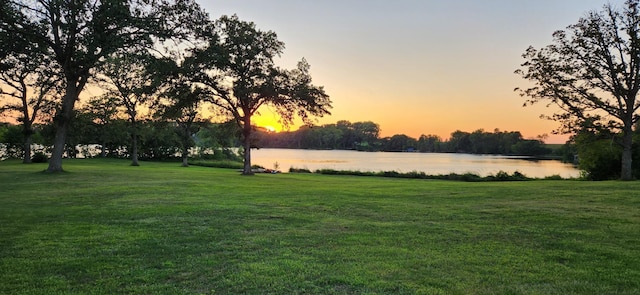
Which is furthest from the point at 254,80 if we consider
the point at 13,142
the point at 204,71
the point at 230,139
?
the point at 13,142

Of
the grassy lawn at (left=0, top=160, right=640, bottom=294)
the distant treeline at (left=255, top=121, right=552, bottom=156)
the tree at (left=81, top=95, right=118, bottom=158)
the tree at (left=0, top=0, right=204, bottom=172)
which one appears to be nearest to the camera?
the grassy lawn at (left=0, top=160, right=640, bottom=294)

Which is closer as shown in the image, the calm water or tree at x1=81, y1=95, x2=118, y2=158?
tree at x1=81, y1=95, x2=118, y2=158

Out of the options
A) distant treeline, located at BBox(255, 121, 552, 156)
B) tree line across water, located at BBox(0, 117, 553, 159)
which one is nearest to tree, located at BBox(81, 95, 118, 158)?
tree line across water, located at BBox(0, 117, 553, 159)

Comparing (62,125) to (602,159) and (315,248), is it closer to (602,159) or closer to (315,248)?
(315,248)

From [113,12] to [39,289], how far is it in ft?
54.9

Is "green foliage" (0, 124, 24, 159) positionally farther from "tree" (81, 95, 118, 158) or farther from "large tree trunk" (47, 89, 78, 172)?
"large tree trunk" (47, 89, 78, 172)

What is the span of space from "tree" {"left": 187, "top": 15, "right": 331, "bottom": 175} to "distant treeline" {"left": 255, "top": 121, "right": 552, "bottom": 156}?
102 m

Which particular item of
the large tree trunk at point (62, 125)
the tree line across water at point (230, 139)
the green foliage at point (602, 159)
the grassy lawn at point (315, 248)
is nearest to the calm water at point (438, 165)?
the tree line across water at point (230, 139)

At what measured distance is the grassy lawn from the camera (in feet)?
14.6

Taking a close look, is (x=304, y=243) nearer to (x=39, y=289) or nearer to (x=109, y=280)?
(x=109, y=280)

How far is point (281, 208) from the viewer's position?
405 inches

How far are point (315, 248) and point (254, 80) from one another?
22.8 metres

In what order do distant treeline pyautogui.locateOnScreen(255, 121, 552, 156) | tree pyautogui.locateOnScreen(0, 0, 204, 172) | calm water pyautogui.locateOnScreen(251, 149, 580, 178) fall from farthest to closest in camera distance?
distant treeline pyautogui.locateOnScreen(255, 121, 552, 156) < calm water pyautogui.locateOnScreen(251, 149, 580, 178) < tree pyautogui.locateOnScreen(0, 0, 204, 172)

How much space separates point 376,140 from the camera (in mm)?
169000
